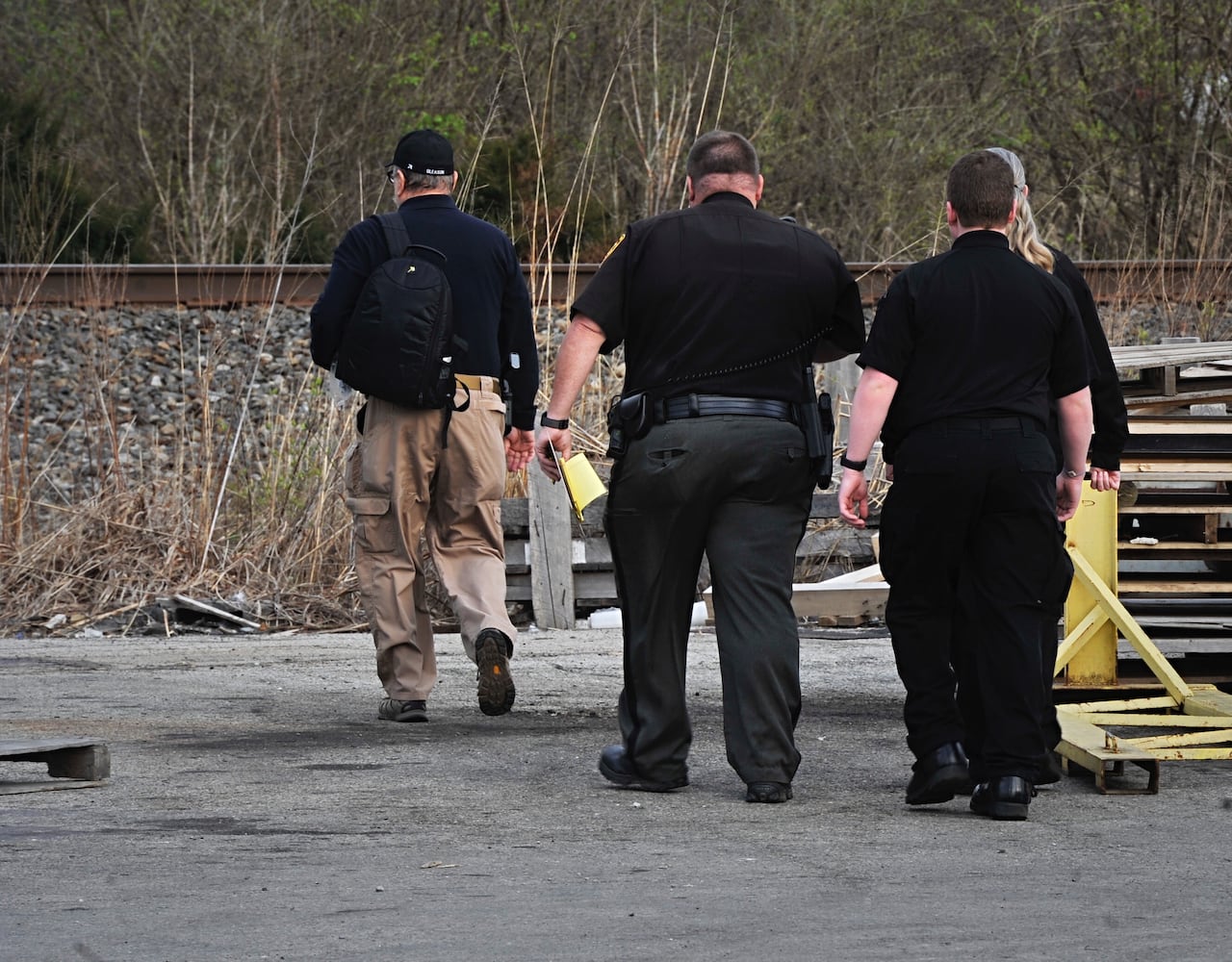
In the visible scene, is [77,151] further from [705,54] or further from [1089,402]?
[1089,402]

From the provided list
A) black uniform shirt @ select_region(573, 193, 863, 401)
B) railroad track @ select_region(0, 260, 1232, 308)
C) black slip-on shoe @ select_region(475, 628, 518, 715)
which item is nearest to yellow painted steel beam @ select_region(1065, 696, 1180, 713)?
black uniform shirt @ select_region(573, 193, 863, 401)

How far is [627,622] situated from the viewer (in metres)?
5.64

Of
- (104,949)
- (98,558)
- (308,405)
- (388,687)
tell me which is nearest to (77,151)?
(308,405)

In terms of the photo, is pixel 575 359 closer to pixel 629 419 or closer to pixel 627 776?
pixel 629 419

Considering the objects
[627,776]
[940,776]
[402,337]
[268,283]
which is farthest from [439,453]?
[268,283]

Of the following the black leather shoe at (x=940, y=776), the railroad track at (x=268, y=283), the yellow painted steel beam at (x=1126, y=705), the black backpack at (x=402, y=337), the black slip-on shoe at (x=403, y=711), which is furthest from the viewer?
the railroad track at (x=268, y=283)

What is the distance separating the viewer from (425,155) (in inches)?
277

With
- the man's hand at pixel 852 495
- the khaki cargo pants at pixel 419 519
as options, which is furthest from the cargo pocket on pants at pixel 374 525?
the man's hand at pixel 852 495

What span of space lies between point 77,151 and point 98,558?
11.5m

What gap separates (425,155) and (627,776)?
2.58 metres

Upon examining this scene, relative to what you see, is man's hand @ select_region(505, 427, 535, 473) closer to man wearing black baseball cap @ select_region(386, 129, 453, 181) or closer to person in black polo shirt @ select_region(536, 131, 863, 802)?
man wearing black baseball cap @ select_region(386, 129, 453, 181)

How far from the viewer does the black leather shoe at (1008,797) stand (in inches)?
204

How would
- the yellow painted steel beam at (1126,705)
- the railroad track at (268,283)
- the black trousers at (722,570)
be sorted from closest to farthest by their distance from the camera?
the black trousers at (722,570) < the yellow painted steel beam at (1126,705) < the railroad track at (268,283)

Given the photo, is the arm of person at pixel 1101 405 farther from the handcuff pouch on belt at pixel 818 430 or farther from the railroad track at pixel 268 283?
the railroad track at pixel 268 283
